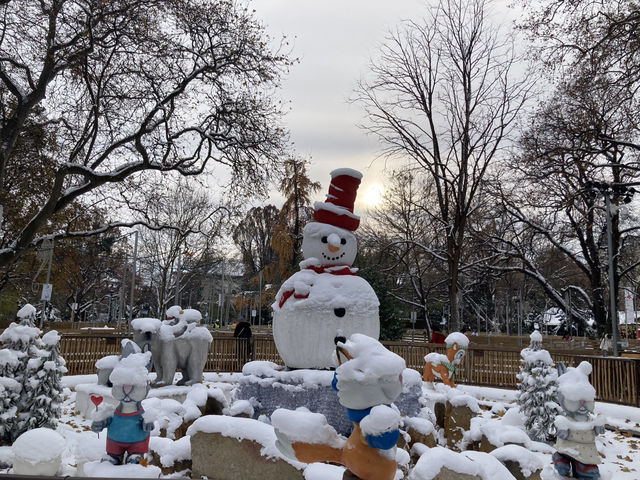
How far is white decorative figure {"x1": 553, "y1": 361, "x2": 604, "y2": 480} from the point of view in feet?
16.1

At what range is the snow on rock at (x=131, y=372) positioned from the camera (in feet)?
15.9

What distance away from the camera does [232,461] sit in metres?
5.56

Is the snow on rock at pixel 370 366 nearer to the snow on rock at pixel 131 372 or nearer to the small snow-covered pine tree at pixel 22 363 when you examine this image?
the snow on rock at pixel 131 372

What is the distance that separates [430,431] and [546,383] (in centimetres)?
270

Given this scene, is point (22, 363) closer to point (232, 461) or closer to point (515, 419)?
point (232, 461)

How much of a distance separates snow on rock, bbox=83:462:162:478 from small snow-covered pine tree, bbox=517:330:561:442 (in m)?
6.82

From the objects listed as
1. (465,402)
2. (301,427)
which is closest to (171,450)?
(301,427)

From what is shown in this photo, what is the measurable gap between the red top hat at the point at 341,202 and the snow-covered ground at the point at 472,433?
368 cm

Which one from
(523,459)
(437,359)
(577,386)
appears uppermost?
(577,386)

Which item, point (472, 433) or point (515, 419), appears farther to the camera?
point (515, 419)

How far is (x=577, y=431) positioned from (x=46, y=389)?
24.1ft

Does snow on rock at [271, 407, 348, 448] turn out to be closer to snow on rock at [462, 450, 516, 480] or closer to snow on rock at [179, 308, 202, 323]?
snow on rock at [462, 450, 516, 480]

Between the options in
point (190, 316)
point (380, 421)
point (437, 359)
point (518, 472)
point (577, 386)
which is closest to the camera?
point (380, 421)

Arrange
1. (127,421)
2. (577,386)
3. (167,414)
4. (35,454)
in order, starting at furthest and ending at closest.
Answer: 1. (167,414)
2. (577,386)
3. (127,421)
4. (35,454)
